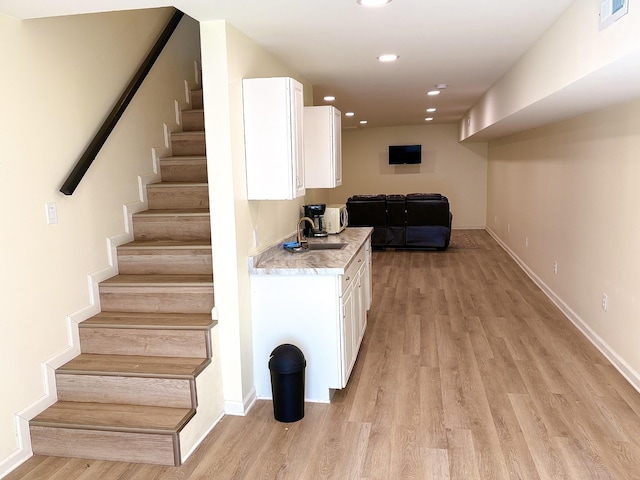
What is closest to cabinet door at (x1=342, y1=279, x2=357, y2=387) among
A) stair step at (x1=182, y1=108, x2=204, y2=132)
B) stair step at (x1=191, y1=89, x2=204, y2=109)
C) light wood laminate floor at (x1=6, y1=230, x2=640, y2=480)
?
light wood laminate floor at (x1=6, y1=230, x2=640, y2=480)

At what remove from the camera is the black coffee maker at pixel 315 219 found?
179 inches

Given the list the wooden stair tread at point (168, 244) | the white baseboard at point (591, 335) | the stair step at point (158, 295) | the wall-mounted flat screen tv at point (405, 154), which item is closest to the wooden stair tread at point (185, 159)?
the wooden stair tread at point (168, 244)

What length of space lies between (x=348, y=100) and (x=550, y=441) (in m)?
4.67

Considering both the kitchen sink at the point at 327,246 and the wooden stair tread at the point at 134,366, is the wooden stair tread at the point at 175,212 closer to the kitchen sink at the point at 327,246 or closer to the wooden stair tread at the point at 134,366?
the kitchen sink at the point at 327,246

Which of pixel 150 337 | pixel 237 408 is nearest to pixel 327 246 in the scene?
pixel 237 408

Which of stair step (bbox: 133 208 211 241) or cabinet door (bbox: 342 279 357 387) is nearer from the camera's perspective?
cabinet door (bbox: 342 279 357 387)

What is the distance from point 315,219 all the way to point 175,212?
1310 millimetres

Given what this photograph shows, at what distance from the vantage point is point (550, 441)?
8.97ft

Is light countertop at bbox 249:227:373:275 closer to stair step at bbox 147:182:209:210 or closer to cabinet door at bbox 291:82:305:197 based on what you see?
cabinet door at bbox 291:82:305:197

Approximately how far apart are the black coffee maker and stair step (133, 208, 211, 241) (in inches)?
42.0

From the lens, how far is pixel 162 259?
11.5 feet

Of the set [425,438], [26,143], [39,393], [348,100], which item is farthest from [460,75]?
[39,393]

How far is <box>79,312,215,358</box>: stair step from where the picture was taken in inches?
117

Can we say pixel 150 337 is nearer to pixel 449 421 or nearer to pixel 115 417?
pixel 115 417
